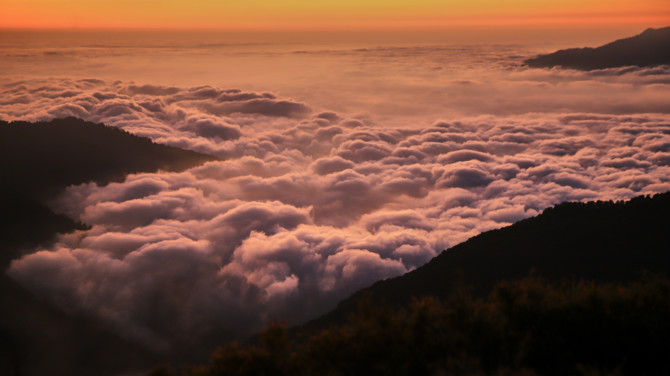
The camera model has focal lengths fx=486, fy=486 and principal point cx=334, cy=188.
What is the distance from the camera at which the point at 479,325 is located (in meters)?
26.7

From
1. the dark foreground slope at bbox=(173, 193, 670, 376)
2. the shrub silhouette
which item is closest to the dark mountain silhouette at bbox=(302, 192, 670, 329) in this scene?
the dark foreground slope at bbox=(173, 193, 670, 376)

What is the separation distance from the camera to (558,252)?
95.2 metres

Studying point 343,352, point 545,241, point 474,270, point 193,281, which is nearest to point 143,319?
point 193,281

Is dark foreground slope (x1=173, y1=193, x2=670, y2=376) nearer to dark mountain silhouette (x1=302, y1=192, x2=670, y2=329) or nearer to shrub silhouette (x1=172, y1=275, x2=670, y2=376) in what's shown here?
shrub silhouette (x1=172, y1=275, x2=670, y2=376)

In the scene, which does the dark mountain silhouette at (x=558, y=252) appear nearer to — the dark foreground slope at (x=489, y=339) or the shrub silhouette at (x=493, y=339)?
the dark foreground slope at (x=489, y=339)

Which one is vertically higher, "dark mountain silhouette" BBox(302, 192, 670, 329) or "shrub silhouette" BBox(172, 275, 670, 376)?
"shrub silhouette" BBox(172, 275, 670, 376)

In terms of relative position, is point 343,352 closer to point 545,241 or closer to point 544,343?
point 544,343

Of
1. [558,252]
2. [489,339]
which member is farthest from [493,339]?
→ [558,252]

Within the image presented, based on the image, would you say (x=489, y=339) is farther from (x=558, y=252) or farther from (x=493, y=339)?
(x=558, y=252)

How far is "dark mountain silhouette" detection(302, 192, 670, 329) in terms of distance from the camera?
8644cm

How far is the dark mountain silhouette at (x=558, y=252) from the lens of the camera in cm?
8644

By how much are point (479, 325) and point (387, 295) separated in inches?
2976

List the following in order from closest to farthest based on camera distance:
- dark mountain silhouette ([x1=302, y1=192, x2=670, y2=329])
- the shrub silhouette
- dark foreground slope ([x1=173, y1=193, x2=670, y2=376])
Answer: dark foreground slope ([x1=173, y1=193, x2=670, y2=376])
the shrub silhouette
dark mountain silhouette ([x1=302, y1=192, x2=670, y2=329])

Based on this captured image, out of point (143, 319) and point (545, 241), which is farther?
point (143, 319)
